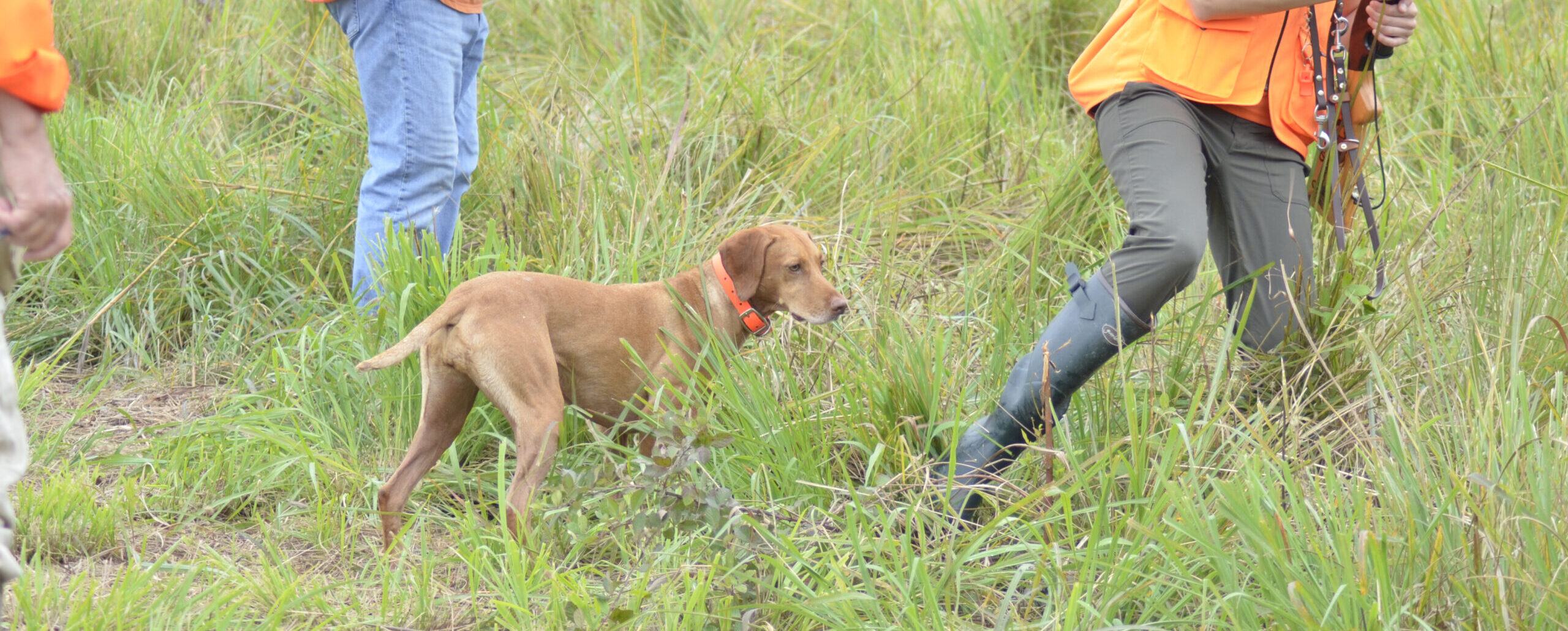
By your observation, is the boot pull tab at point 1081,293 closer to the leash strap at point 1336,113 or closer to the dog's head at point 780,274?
the leash strap at point 1336,113

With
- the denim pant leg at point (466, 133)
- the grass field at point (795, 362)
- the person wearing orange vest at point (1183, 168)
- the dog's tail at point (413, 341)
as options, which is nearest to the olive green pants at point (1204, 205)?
the person wearing orange vest at point (1183, 168)

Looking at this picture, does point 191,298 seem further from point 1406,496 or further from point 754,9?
point 1406,496

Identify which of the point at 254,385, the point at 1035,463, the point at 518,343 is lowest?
the point at 254,385

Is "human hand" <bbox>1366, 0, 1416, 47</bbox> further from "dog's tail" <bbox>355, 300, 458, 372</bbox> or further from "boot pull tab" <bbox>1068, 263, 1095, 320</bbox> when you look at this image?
"dog's tail" <bbox>355, 300, 458, 372</bbox>

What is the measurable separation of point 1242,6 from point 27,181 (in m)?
2.19

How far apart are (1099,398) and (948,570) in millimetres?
779

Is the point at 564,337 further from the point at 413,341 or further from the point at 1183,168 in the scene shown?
the point at 1183,168

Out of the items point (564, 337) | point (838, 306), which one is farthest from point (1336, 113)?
point (564, 337)

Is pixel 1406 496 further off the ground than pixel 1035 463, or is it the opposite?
pixel 1406 496

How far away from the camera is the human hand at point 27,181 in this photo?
1570mm

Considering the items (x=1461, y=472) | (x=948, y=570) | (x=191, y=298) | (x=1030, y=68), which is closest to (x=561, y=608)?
(x=948, y=570)

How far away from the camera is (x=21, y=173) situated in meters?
1.57

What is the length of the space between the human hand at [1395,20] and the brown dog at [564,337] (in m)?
1.43

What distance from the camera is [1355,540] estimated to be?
87.9 inches
